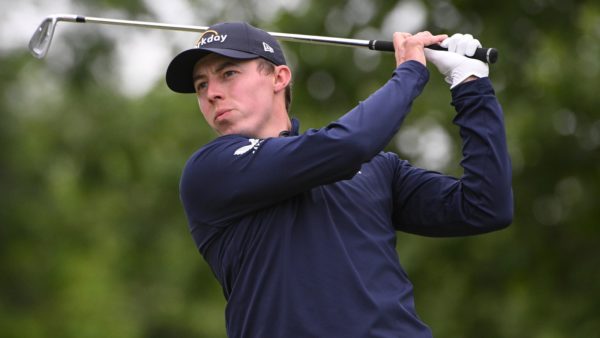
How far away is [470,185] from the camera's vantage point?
4387 mm

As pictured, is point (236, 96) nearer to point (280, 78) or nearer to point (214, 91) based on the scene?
point (214, 91)

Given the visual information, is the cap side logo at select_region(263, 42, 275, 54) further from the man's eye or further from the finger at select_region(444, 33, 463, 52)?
the finger at select_region(444, 33, 463, 52)

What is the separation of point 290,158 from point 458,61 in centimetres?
71

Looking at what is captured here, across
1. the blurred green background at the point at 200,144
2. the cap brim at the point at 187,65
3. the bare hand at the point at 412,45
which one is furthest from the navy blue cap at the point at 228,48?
the blurred green background at the point at 200,144

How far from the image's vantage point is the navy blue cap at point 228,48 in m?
4.48

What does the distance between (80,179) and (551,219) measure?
26.3ft

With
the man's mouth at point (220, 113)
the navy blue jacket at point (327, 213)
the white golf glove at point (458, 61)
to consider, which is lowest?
the navy blue jacket at point (327, 213)

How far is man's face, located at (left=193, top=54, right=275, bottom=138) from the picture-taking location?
446 cm

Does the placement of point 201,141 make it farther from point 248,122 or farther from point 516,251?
point 248,122

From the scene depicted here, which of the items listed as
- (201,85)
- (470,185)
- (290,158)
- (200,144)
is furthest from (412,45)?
(200,144)

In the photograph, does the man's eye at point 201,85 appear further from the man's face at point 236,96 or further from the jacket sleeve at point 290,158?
the jacket sleeve at point 290,158

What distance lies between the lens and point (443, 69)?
4.42m

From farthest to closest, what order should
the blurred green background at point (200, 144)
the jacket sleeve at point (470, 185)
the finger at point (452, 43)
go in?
the blurred green background at point (200, 144) < the finger at point (452, 43) < the jacket sleeve at point (470, 185)

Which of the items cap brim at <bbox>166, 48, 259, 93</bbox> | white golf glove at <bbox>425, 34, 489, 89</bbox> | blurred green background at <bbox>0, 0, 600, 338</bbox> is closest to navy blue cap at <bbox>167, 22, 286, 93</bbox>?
cap brim at <bbox>166, 48, 259, 93</bbox>
